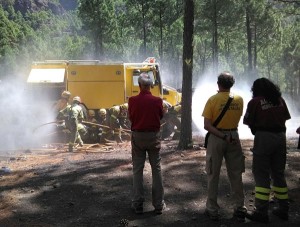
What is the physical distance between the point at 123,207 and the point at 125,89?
31.1 feet

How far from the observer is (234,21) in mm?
38188

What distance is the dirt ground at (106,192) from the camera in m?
5.30

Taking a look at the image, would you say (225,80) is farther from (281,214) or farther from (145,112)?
(281,214)

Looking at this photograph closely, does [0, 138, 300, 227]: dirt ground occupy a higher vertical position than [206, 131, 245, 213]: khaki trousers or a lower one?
lower

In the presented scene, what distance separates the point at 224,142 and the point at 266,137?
56cm

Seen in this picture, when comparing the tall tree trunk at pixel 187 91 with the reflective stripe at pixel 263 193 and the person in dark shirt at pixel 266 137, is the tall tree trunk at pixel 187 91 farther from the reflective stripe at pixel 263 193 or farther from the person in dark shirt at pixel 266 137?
the reflective stripe at pixel 263 193

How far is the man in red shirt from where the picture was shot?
531 cm

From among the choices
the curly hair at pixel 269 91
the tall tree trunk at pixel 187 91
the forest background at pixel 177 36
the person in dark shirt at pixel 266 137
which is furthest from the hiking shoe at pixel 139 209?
the forest background at pixel 177 36

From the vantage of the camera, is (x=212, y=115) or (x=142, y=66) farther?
(x=142, y=66)

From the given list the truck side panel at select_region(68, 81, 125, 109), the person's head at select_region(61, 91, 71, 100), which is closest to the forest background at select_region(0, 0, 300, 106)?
the truck side panel at select_region(68, 81, 125, 109)

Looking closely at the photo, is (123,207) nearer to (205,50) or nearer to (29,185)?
(29,185)

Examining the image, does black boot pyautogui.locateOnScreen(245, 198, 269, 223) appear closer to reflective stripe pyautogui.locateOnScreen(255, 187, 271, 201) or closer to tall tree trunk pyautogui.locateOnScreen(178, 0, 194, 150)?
reflective stripe pyautogui.locateOnScreen(255, 187, 271, 201)

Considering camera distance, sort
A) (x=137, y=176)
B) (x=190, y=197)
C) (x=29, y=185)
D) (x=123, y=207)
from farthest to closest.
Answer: (x=29, y=185) < (x=190, y=197) < (x=123, y=207) < (x=137, y=176)

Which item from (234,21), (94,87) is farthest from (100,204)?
(234,21)
